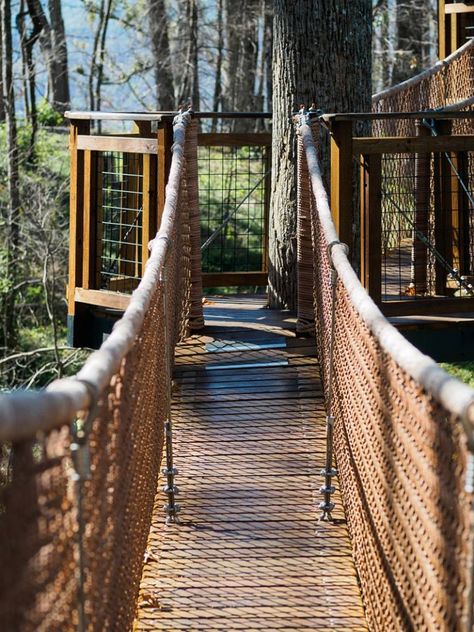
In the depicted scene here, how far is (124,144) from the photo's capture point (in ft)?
26.5

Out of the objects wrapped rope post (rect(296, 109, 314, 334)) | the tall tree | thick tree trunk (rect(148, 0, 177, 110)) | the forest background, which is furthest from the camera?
the tall tree

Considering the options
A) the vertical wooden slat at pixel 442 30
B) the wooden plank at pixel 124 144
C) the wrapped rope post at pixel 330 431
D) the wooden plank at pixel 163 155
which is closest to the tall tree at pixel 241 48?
the vertical wooden slat at pixel 442 30

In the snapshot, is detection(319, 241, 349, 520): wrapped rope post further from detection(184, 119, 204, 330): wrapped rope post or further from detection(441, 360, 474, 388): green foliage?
detection(441, 360, 474, 388): green foliage

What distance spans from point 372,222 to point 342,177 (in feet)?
1.15

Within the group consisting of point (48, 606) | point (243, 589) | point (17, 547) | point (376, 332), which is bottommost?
point (243, 589)

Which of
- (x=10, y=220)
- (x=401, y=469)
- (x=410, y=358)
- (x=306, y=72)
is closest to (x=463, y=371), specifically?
(x=306, y=72)

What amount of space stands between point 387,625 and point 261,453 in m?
2.51

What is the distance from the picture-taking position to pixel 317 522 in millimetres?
5371

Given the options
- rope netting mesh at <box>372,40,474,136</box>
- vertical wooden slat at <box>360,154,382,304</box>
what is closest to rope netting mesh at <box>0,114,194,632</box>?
vertical wooden slat at <box>360,154,382,304</box>

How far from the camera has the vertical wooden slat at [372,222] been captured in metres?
7.65

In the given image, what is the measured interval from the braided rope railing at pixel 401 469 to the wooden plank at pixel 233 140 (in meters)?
4.45

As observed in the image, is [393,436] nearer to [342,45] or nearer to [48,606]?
[48,606]

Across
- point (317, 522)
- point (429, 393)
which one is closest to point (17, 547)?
point (429, 393)

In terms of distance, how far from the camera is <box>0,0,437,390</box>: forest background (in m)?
21.6
